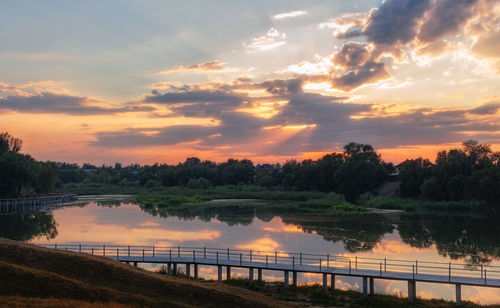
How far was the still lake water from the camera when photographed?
3462 cm

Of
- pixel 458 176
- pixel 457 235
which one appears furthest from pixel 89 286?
pixel 458 176

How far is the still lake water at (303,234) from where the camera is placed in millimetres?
34625

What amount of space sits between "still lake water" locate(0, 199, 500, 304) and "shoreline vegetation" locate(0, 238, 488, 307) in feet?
12.1

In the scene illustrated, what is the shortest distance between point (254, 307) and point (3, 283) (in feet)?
38.5

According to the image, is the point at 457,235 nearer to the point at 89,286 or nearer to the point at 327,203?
the point at 327,203

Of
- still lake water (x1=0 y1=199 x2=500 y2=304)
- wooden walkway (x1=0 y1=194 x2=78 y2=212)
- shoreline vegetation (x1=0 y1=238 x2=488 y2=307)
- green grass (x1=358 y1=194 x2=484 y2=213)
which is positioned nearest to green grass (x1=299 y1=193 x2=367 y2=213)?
green grass (x1=358 y1=194 x2=484 y2=213)

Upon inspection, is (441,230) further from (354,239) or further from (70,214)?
(70,214)

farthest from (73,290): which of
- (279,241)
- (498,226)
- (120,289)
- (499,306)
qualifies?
(498,226)

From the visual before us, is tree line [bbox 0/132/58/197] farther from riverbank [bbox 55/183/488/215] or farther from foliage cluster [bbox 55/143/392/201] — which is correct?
foliage cluster [bbox 55/143/392/201]

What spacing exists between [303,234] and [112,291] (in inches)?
1165

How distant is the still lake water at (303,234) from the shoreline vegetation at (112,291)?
369 centimetres

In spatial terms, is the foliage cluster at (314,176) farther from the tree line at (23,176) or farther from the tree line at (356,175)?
the tree line at (23,176)

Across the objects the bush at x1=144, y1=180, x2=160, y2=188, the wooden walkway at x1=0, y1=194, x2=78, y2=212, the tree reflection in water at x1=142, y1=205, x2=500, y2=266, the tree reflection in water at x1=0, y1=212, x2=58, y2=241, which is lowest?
the tree reflection in water at x1=0, y1=212, x2=58, y2=241

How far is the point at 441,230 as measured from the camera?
2018 inches
